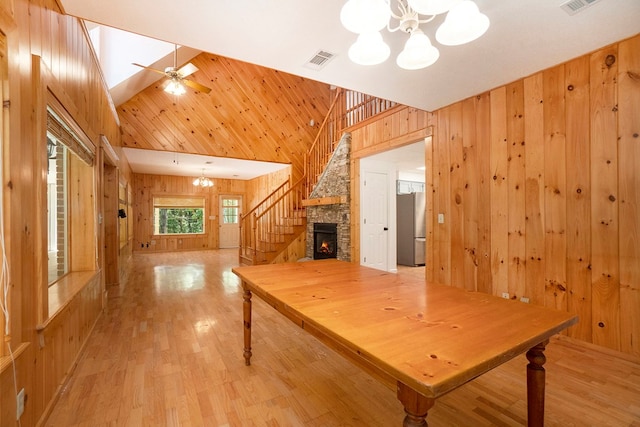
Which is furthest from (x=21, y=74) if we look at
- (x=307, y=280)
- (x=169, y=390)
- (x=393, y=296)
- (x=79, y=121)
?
(x=393, y=296)

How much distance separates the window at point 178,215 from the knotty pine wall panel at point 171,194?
0.56ft

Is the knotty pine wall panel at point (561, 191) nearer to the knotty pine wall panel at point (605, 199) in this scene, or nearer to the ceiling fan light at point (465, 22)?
the knotty pine wall panel at point (605, 199)

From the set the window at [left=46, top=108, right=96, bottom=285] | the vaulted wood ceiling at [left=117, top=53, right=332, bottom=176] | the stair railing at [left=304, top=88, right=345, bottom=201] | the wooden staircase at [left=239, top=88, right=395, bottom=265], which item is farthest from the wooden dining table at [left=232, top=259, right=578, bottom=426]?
the vaulted wood ceiling at [left=117, top=53, right=332, bottom=176]

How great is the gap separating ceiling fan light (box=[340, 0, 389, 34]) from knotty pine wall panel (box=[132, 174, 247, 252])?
375 inches

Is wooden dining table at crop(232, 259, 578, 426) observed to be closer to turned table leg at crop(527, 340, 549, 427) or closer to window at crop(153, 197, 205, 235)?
turned table leg at crop(527, 340, 549, 427)

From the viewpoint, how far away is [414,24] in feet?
4.95

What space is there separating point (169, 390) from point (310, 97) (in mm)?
6913

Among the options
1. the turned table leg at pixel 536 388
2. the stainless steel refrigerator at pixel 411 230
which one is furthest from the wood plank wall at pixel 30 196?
the stainless steel refrigerator at pixel 411 230

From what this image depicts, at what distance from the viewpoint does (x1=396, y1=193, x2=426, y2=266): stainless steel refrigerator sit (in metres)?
6.44

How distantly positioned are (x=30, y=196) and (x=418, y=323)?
2.04 metres

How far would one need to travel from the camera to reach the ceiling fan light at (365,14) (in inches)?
52.2

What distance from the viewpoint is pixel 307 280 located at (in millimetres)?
1890

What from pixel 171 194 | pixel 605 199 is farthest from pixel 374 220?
pixel 171 194

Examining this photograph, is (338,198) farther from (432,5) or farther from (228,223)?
(228,223)
